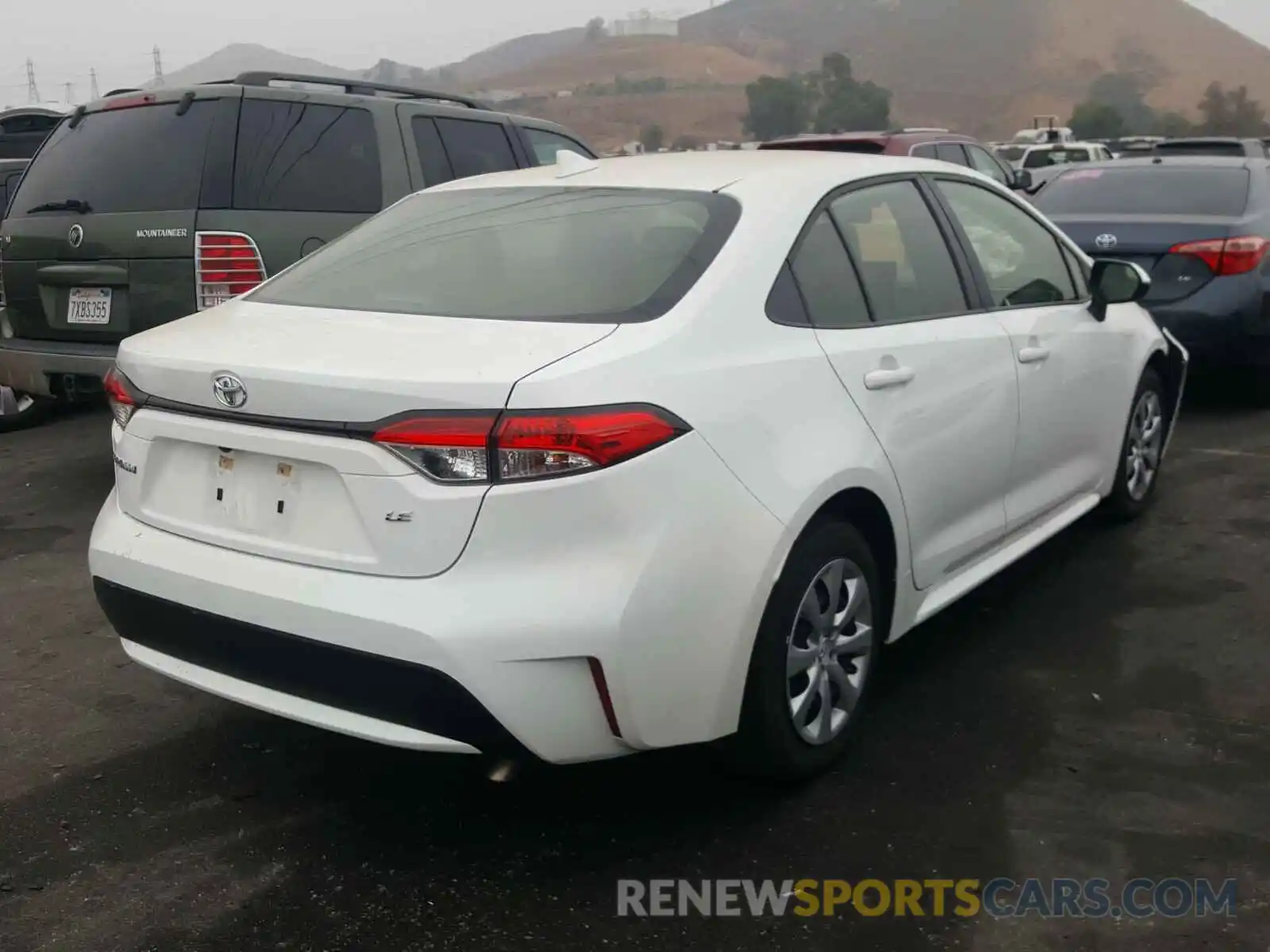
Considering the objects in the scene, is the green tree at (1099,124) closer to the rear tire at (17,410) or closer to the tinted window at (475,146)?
the tinted window at (475,146)

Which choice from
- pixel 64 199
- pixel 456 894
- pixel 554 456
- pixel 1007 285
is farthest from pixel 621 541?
pixel 64 199

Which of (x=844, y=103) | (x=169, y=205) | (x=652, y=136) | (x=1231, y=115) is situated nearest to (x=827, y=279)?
(x=169, y=205)

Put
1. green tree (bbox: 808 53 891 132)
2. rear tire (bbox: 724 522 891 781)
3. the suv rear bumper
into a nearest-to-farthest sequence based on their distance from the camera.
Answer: rear tire (bbox: 724 522 891 781), the suv rear bumper, green tree (bbox: 808 53 891 132)

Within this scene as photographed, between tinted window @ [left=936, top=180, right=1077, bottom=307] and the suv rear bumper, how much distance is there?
3.62 metres

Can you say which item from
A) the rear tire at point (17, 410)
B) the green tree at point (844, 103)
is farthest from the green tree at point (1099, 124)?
the rear tire at point (17, 410)

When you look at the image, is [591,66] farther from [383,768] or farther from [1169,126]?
[383,768]

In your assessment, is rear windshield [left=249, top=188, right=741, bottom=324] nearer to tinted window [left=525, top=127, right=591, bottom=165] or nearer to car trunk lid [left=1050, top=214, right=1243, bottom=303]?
tinted window [left=525, top=127, right=591, bottom=165]

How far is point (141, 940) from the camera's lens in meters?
2.70

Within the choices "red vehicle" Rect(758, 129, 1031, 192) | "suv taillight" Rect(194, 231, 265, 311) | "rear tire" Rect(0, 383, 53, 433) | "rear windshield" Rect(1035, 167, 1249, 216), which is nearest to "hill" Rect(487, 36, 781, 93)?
"red vehicle" Rect(758, 129, 1031, 192)

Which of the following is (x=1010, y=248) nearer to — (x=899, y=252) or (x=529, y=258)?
(x=899, y=252)

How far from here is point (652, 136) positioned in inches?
3236

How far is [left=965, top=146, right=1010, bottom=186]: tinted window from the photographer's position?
46.2 ft

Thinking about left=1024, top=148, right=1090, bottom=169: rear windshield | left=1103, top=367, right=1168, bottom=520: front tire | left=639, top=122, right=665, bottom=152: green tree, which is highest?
left=1103, top=367, right=1168, bottom=520: front tire

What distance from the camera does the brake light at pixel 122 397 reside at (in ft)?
10.2
